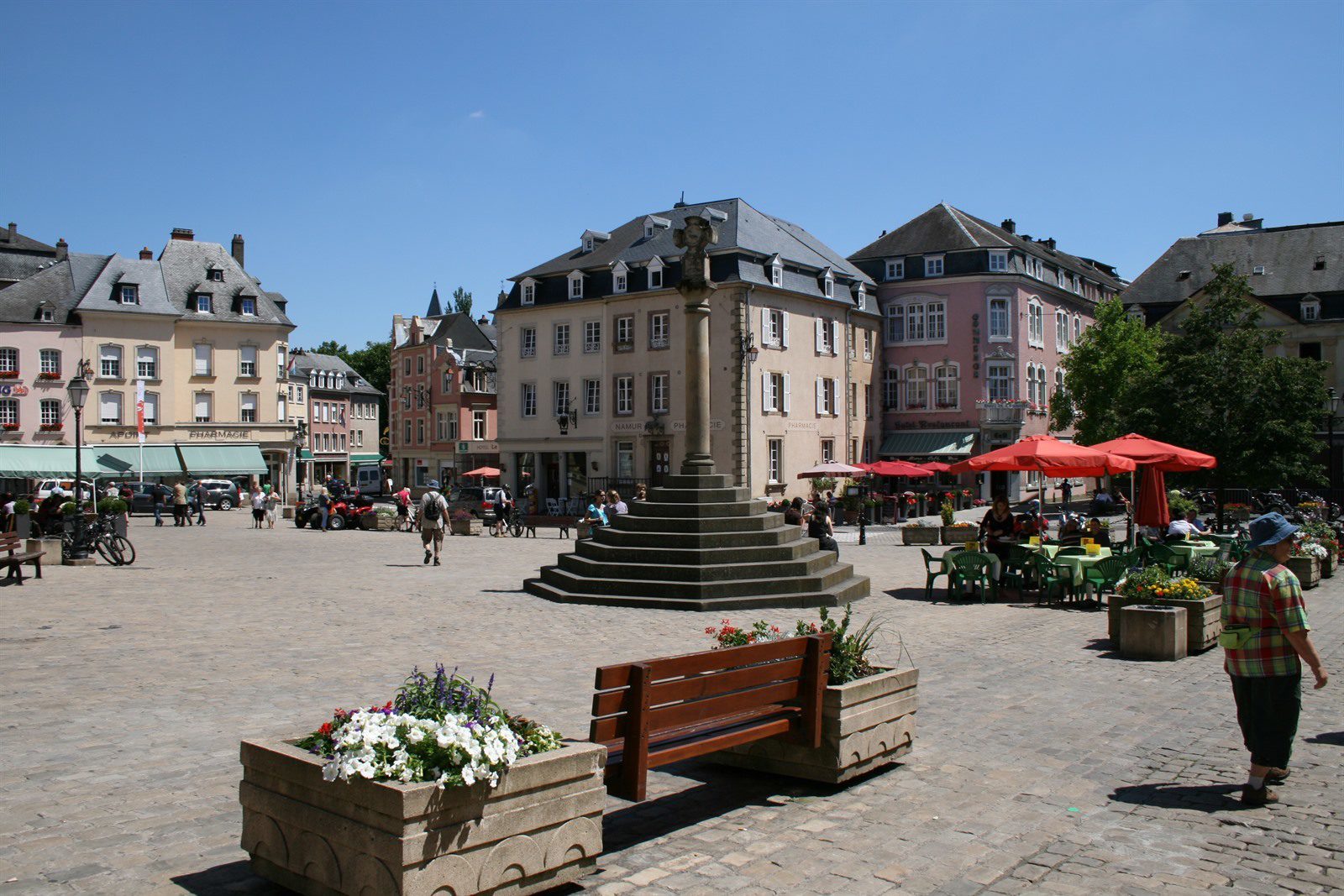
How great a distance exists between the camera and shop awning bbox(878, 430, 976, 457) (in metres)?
48.9

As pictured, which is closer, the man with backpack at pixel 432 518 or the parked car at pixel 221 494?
the man with backpack at pixel 432 518

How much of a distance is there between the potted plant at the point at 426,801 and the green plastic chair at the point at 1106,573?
12472mm

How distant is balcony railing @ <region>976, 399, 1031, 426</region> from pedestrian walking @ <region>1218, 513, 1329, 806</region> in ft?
143

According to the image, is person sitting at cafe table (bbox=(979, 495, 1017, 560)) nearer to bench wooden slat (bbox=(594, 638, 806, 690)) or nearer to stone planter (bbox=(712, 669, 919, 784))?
stone planter (bbox=(712, 669, 919, 784))

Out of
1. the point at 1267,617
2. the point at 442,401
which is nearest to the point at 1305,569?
the point at 1267,617

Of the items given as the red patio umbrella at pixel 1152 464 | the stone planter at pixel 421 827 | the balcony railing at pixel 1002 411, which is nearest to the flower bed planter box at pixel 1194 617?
the red patio umbrella at pixel 1152 464

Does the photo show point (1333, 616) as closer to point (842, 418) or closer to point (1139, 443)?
point (1139, 443)

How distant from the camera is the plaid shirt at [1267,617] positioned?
20.7 ft

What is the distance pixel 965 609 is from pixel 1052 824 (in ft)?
31.9

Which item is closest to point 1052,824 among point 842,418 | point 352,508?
point 352,508

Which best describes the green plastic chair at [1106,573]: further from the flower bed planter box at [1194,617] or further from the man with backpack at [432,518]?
the man with backpack at [432,518]

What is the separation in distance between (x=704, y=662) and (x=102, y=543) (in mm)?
20380

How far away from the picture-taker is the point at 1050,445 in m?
19.4

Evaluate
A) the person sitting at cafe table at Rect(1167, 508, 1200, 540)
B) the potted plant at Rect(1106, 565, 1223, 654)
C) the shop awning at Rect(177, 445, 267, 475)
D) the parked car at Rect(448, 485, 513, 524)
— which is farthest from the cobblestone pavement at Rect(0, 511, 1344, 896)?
the shop awning at Rect(177, 445, 267, 475)
